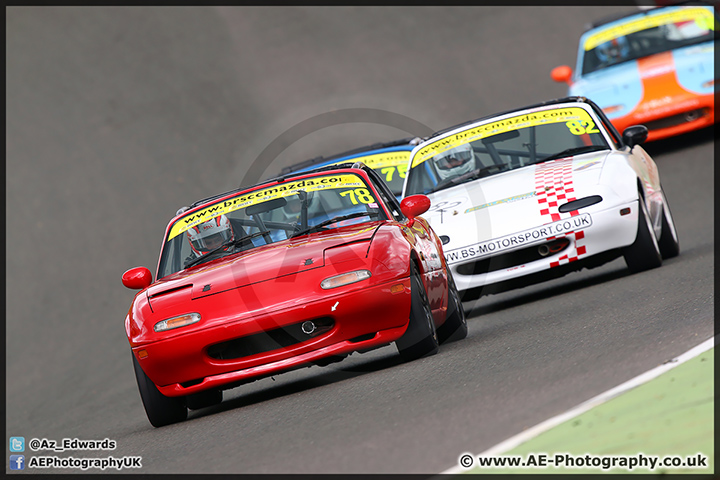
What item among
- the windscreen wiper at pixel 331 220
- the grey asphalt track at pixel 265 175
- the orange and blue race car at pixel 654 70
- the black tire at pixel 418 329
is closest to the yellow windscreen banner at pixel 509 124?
the grey asphalt track at pixel 265 175

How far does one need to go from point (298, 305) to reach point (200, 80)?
19028 millimetres

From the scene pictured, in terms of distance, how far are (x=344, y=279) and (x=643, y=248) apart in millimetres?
3521

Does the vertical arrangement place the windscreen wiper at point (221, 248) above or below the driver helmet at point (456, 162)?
below

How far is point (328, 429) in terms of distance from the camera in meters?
5.28

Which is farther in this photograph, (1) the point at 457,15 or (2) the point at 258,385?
(1) the point at 457,15

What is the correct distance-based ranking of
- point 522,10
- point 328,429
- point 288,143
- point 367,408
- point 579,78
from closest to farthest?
point 328,429 < point 367,408 < point 579,78 < point 288,143 < point 522,10

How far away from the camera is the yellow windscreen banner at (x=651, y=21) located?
1609 cm

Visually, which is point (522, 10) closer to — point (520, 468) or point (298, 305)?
point (298, 305)

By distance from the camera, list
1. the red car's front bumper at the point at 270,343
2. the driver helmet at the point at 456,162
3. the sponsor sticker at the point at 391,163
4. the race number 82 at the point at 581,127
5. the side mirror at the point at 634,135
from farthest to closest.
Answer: the sponsor sticker at the point at 391,163
the driver helmet at the point at 456,162
the race number 82 at the point at 581,127
the side mirror at the point at 634,135
the red car's front bumper at the point at 270,343

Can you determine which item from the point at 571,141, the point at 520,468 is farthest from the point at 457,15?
the point at 520,468

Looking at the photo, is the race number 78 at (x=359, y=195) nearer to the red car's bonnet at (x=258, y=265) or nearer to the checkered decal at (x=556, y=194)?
the red car's bonnet at (x=258, y=265)

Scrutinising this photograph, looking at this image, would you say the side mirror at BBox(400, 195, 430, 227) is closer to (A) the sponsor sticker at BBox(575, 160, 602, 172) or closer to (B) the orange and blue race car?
(A) the sponsor sticker at BBox(575, 160, 602, 172)

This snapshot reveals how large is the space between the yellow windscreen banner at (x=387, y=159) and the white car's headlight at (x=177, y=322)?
18.9 feet

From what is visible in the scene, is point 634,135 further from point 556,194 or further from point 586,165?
point 556,194
